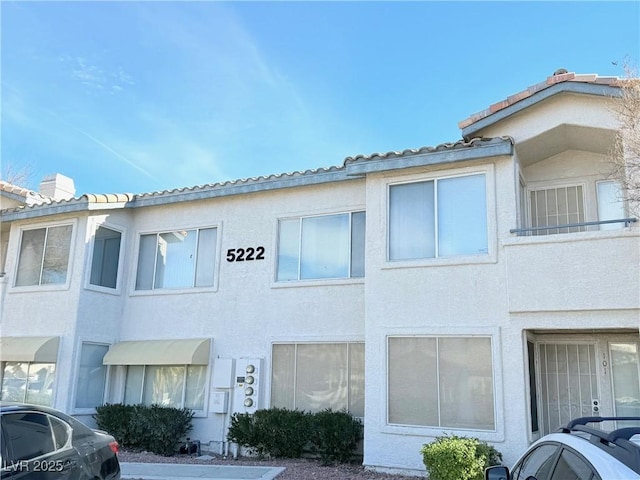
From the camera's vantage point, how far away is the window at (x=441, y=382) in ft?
34.3

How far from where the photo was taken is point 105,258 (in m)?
15.3

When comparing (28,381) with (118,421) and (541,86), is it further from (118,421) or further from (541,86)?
(541,86)

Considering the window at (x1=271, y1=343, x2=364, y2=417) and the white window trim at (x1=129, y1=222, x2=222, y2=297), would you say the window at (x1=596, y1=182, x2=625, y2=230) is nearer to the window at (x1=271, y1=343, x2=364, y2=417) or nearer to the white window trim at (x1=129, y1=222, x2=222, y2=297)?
the window at (x1=271, y1=343, x2=364, y2=417)

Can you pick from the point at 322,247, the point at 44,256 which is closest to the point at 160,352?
the point at 44,256

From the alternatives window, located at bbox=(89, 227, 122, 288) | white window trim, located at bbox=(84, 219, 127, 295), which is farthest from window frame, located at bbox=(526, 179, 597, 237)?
window, located at bbox=(89, 227, 122, 288)

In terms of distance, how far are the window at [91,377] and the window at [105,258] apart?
1754 mm

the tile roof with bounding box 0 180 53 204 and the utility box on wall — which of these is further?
the tile roof with bounding box 0 180 53 204

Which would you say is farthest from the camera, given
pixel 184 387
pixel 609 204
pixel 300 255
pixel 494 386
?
pixel 184 387

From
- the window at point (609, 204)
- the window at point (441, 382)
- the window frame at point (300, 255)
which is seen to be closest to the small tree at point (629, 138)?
the window at point (609, 204)

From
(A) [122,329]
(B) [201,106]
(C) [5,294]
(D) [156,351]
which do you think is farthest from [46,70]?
(D) [156,351]

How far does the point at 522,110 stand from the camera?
1144cm

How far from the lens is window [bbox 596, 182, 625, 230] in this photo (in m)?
11.6

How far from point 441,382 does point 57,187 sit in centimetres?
1402

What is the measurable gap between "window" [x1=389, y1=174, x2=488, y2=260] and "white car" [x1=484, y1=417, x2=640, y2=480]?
6.78 meters
